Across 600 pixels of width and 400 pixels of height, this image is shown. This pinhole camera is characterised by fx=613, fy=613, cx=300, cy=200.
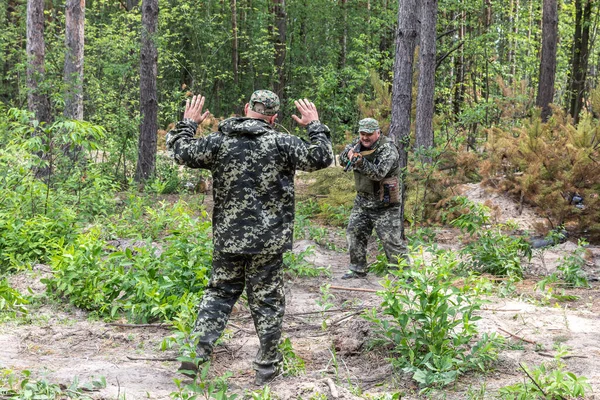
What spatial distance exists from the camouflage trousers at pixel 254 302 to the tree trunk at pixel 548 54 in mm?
14444

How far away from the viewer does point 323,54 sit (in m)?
29.4

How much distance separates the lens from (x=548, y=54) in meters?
17.2

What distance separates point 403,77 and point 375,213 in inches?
112

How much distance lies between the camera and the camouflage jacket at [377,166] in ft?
24.4

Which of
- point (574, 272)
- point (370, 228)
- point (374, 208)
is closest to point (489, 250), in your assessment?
point (574, 272)

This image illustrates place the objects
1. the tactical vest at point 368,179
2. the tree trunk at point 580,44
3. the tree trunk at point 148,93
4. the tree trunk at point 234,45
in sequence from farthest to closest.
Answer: the tree trunk at point 234,45, the tree trunk at point 580,44, the tree trunk at point 148,93, the tactical vest at point 368,179

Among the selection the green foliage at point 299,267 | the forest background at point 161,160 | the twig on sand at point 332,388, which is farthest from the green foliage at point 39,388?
the green foliage at point 299,267

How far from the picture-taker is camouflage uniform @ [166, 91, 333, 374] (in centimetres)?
458

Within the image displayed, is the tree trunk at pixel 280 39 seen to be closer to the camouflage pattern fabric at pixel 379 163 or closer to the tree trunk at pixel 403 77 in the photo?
the tree trunk at pixel 403 77

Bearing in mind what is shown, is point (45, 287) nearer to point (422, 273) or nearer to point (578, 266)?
point (422, 273)

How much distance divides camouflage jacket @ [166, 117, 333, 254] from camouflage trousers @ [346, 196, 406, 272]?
3.16m

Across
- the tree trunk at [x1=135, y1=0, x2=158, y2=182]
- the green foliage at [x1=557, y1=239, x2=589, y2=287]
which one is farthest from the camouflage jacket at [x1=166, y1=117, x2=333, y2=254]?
the tree trunk at [x1=135, y1=0, x2=158, y2=182]

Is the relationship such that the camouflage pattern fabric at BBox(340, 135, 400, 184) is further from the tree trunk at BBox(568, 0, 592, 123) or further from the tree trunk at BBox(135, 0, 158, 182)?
the tree trunk at BBox(568, 0, 592, 123)

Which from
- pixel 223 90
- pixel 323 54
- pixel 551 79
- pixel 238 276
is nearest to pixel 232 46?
pixel 223 90
